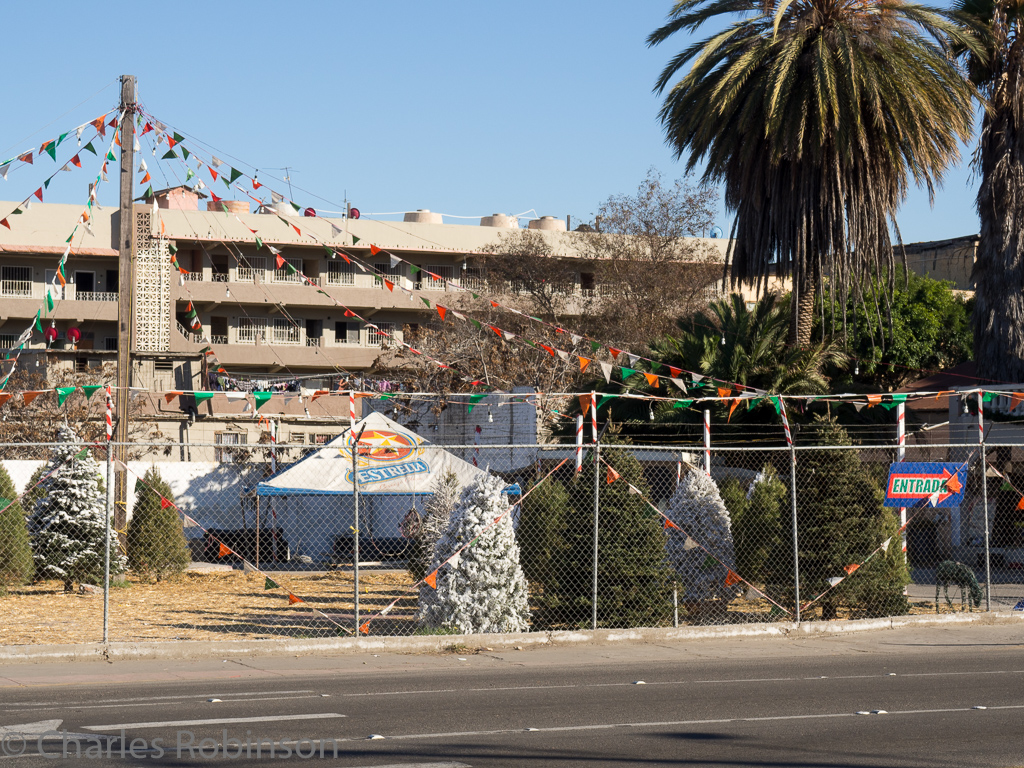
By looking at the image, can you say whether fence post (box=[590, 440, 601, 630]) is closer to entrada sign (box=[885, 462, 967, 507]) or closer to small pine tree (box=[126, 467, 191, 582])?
entrada sign (box=[885, 462, 967, 507])

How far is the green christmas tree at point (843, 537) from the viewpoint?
50.8ft

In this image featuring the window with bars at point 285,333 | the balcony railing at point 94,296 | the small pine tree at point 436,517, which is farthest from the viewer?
the window with bars at point 285,333

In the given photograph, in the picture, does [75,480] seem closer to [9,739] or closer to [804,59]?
[9,739]

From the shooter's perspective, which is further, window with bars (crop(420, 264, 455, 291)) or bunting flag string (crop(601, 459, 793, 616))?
window with bars (crop(420, 264, 455, 291))

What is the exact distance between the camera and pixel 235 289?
5506cm

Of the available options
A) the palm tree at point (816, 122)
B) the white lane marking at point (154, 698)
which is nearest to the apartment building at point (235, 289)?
the palm tree at point (816, 122)

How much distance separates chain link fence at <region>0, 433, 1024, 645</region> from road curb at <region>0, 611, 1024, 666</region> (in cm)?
26

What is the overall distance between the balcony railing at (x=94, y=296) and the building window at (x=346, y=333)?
36.5ft

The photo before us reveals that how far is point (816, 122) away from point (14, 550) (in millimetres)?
18813

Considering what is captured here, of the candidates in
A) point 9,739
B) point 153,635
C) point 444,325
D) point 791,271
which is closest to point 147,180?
point 153,635

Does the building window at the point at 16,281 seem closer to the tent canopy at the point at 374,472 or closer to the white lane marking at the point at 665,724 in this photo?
the tent canopy at the point at 374,472

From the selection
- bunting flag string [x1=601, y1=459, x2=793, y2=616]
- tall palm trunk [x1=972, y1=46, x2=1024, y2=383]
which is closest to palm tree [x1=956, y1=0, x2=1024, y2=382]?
tall palm trunk [x1=972, y1=46, x2=1024, y2=383]

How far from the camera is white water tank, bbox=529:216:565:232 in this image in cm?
6469

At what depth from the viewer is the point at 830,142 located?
2552 centimetres
